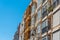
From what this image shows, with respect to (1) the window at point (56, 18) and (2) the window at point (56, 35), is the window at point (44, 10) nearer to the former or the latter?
(1) the window at point (56, 18)

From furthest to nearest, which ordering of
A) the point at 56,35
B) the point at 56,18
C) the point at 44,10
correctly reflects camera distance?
the point at 44,10, the point at 56,18, the point at 56,35

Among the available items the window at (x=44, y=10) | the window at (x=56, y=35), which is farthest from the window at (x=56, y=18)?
the window at (x=44, y=10)

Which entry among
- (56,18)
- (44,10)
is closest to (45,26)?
(44,10)

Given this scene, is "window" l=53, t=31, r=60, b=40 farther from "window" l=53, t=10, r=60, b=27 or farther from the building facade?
"window" l=53, t=10, r=60, b=27

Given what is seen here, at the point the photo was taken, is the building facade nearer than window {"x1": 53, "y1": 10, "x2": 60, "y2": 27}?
No

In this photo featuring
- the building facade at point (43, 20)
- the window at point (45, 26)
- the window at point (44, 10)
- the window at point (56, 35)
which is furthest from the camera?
the window at point (44, 10)

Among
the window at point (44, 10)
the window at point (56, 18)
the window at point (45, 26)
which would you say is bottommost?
the window at point (56, 18)

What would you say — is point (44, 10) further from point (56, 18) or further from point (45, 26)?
point (56, 18)

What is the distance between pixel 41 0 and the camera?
41.9 meters

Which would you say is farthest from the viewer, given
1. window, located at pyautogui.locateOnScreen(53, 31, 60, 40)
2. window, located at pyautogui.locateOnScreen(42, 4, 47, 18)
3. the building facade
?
window, located at pyautogui.locateOnScreen(42, 4, 47, 18)

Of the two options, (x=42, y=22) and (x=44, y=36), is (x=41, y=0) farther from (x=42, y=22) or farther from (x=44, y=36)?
(x=44, y=36)

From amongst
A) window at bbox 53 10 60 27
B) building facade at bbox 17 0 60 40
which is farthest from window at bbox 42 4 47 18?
window at bbox 53 10 60 27

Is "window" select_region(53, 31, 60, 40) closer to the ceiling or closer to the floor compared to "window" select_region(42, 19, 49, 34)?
closer to the floor

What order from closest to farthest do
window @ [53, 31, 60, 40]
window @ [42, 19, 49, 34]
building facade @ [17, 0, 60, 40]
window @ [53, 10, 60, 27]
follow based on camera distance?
window @ [53, 31, 60, 40] → window @ [53, 10, 60, 27] → building facade @ [17, 0, 60, 40] → window @ [42, 19, 49, 34]
